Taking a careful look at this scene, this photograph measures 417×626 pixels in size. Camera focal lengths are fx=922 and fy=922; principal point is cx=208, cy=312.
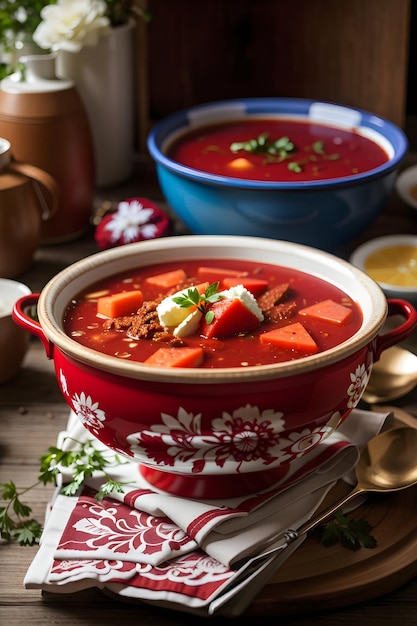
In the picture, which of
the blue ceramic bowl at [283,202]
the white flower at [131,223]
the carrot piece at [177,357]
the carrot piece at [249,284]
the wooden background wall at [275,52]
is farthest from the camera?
the wooden background wall at [275,52]

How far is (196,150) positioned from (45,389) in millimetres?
766

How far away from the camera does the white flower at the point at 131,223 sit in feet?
7.11

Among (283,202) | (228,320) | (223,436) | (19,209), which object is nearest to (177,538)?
(223,436)

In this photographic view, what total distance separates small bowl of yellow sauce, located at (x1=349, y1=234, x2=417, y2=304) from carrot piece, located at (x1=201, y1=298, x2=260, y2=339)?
0.61 metres

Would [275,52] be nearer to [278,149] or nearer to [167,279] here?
[278,149]

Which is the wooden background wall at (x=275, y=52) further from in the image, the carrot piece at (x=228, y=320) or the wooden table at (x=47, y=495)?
the carrot piece at (x=228, y=320)

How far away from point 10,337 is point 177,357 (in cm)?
56

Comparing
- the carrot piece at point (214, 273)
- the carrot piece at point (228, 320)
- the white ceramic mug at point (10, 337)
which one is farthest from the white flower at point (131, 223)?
the carrot piece at point (228, 320)

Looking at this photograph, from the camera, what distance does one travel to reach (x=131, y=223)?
2.18 m

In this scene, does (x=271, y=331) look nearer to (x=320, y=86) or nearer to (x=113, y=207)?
(x=113, y=207)

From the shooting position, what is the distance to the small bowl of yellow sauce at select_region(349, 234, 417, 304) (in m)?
1.95

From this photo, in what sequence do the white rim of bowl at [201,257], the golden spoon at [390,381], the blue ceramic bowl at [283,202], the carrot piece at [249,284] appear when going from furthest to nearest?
the blue ceramic bowl at [283,202], the golden spoon at [390,381], the carrot piece at [249,284], the white rim of bowl at [201,257]

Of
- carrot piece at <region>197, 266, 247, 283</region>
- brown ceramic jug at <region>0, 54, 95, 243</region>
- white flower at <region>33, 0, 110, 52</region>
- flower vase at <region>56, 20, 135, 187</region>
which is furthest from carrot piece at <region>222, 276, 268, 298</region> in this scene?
flower vase at <region>56, 20, 135, 187</region>

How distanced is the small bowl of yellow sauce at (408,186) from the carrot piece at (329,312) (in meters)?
1.02
